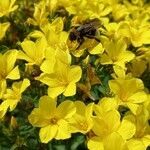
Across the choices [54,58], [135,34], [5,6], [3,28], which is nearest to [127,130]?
[54,58]

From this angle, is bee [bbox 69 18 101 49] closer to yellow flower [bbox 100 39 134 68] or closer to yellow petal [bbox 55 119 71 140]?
yellow flower [bbox 100 39 134 68]

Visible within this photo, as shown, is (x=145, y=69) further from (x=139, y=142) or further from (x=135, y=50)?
(x=139, y=142)

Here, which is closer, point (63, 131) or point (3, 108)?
point (63, 131)

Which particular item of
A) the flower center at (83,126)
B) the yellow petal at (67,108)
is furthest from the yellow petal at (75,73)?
the flower center at (83,126)

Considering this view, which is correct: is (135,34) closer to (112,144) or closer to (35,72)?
(35,72)

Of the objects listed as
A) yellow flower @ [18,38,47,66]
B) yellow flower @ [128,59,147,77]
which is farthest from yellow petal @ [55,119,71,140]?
yellow flower @ [128,59,147,77]

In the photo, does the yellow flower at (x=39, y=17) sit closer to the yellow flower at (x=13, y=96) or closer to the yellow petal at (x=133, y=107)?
the yellow flower at (x=13, y=96)
